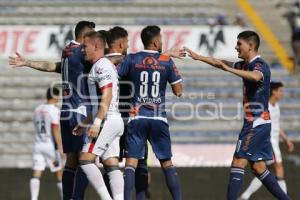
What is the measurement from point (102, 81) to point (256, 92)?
2.12m

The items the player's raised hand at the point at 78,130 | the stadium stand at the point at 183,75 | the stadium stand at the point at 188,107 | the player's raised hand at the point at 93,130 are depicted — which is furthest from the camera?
the stadium stand at the point at 183,75

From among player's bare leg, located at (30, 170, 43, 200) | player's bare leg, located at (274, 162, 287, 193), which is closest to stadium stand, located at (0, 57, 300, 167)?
player's bare leg, located at (30, 170, 43, 200)

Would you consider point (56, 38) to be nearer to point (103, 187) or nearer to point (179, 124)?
point (179, 124)

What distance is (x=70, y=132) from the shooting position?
10.7m

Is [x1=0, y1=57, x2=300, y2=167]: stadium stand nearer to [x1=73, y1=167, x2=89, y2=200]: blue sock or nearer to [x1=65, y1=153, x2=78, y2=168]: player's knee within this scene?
[x1=65, y1=153, x2=78, y2=168]: player's knee

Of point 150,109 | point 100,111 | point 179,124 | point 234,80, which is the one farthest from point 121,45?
point 234,80

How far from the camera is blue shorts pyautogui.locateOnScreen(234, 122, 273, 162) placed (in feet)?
35.4

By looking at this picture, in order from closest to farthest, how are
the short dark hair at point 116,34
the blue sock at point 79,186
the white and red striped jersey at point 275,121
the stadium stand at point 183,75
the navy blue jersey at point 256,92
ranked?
the blue sock at point 79,186, the navy blue jersey at point 256,92, the short dark hair at point 116,34, the white and red striped jersey at point 275,121, the stadium stand at point 183,75

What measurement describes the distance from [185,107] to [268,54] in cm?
345

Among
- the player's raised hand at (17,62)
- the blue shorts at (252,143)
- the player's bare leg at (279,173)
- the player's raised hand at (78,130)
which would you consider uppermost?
the player's raised hand at (17,62)

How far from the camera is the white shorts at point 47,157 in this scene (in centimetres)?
1578

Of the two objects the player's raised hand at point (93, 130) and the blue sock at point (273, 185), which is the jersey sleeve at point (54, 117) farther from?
the player's raised hand at point (93, 130)

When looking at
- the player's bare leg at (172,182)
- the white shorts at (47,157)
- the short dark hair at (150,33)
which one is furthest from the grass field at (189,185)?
the short dark hair at (150,33)

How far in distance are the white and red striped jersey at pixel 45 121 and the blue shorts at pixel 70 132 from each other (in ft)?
16.8
